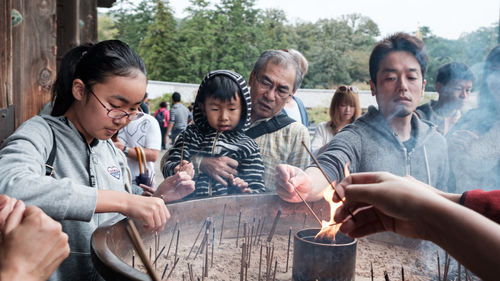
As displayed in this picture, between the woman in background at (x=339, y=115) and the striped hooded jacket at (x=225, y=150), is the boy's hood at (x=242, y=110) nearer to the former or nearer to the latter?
the striped hooded jacket at (x=225, y=150)

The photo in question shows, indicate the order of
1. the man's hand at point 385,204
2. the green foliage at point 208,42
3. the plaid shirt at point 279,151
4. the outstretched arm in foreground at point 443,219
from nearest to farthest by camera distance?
1. the outstretched arm in foreground at point 443,219
2. the man's hand at point 385,204
3. the plaid shirt at point 279,151
4. the green foliage at point 208,42

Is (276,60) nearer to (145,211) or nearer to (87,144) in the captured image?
(87,144)

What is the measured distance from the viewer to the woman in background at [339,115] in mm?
4520

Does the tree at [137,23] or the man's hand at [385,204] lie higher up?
the tree at [137,23]

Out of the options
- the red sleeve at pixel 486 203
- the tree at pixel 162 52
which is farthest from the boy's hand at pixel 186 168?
the tree at pixel 162 52

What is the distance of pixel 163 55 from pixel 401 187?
29974 millimetres

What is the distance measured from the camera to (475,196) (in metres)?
1.55

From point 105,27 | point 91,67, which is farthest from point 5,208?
point 105,27

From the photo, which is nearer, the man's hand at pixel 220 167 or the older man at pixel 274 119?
the man's hand at pixel 220 167

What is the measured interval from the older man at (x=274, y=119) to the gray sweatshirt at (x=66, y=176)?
112 cm

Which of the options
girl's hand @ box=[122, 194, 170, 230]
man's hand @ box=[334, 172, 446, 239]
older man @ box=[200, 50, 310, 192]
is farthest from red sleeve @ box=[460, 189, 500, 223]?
older man @ box=[200, 50, 310, 192]

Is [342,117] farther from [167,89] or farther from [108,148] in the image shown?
[167,89]

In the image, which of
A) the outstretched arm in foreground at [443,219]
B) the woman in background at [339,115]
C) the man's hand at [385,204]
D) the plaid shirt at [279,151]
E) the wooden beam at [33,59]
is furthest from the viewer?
the woman in background at [339,115]

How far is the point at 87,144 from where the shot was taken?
6.31 ft
